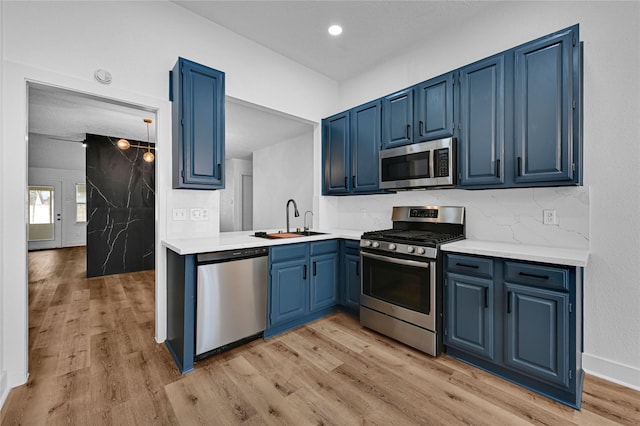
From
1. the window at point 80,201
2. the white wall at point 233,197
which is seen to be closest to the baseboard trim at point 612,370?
the white wall at point 233,197

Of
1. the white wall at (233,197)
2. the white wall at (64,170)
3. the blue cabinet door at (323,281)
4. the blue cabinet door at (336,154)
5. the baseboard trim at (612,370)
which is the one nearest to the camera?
the baseboard trim at (612,370)

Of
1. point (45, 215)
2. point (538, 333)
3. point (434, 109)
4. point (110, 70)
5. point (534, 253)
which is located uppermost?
point (110, 70)

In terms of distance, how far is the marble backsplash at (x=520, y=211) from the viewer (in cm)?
212

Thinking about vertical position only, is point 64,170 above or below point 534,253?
above

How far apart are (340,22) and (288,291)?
264 centimetres

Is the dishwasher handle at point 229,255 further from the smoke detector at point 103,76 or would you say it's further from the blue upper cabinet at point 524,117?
the blue upper cabinet at point 524,117

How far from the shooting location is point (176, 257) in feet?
7.39

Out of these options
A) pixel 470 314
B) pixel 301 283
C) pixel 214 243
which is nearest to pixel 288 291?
pixel 301 283

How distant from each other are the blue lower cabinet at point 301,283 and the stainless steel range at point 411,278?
1.37 ft

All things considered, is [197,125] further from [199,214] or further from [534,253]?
[534,253]

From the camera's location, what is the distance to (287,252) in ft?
8.88

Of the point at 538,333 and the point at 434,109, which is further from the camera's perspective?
the point at 434,109

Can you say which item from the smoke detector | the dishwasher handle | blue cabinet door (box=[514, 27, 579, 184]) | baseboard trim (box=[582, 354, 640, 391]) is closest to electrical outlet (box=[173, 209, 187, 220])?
the dishwasher handle

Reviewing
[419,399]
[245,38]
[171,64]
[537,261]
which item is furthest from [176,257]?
[537,261]
